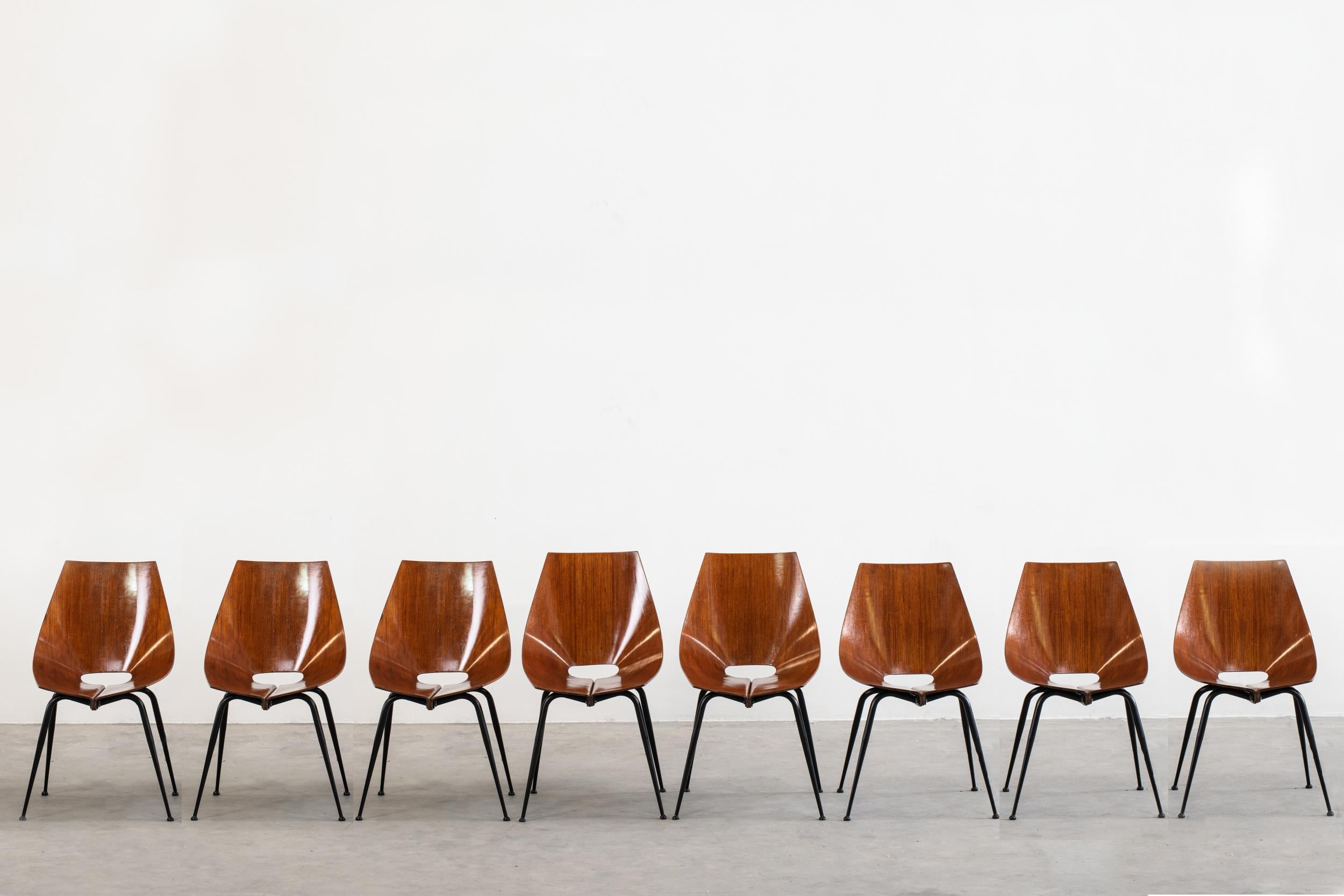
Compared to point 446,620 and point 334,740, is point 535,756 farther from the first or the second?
point 334,740

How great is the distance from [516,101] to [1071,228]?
2690 mm

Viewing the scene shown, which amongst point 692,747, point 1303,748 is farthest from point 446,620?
point 1303,748

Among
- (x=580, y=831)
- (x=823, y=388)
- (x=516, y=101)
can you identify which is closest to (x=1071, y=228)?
(x=823, y=388)

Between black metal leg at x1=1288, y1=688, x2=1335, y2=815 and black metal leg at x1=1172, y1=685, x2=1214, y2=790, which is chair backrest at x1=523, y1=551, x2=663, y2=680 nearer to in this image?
black metal leg at x1=1172, y1=685, x2=1214, y2=790

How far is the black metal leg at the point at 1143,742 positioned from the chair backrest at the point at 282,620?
2.73 meters

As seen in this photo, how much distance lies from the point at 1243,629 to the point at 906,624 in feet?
4.06

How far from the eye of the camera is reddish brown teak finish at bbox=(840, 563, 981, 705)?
12.5 ft

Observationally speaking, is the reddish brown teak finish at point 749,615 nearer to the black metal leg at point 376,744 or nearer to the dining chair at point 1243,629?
the black metal leg at point 376,744

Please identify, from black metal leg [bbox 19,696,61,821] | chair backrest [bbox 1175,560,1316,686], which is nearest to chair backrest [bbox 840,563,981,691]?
chair backrest [bbox 1175,560,1316,686]

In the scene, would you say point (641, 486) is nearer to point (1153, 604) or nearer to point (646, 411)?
point (646, 411)

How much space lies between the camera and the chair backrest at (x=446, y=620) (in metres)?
3.88

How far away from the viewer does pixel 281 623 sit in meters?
3.94

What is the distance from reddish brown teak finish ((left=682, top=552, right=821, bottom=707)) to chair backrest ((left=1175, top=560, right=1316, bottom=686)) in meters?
1.38

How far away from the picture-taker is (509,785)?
3.87 metres
